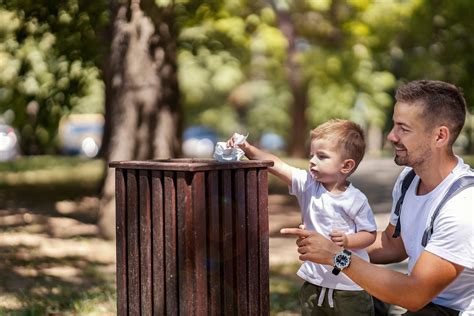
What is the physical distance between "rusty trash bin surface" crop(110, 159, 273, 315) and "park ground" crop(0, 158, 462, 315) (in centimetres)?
281

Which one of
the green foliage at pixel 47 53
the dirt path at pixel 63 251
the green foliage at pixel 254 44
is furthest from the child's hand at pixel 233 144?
the green foliage at pixel 47 53

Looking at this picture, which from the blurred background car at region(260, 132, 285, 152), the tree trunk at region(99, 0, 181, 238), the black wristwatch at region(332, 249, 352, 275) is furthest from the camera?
the blurred background car at region(260, 132, 285, 152)

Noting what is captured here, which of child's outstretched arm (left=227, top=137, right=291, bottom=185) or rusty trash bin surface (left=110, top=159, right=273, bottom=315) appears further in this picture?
child's outstretched arm (left=227, top=137, right=291, bottom=185)

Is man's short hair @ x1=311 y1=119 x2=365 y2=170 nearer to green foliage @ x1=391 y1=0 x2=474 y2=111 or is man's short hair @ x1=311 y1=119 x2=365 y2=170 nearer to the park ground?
the park ground

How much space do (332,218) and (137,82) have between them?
25.4 ft

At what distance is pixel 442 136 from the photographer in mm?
3543

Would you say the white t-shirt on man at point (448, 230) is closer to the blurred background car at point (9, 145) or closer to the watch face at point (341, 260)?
the watch face at point (341, 260)

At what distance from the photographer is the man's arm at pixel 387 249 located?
13.2 ft

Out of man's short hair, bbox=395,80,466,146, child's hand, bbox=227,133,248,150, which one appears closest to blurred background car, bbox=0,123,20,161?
child's hand, bbox=227,133,248,150

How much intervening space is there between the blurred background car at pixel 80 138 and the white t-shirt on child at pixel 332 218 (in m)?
37.9

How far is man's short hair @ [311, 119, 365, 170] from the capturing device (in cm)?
423

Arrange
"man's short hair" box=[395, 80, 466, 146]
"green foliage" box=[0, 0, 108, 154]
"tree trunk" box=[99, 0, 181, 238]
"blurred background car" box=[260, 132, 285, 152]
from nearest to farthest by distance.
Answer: "man's short hair" box=[395, 80, 466, 146] → "tree trunk" box=[99, 0, 181, 238] → "green foliage" box=[0, 0, 108, 154] → "blurred background car" box=[260, 132, 285, 152]

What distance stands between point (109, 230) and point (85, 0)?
310 centimetres

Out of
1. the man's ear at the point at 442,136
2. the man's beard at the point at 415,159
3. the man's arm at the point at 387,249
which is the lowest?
the man's arm at the point at 387,249
